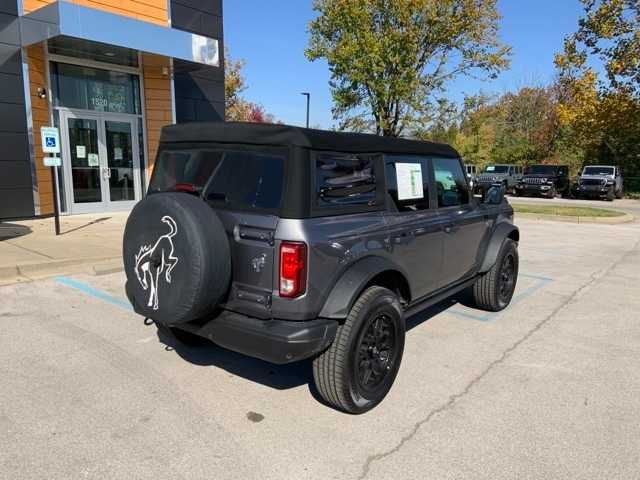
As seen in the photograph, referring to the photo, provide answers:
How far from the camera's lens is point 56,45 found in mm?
10750

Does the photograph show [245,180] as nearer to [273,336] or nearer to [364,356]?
[273,336]

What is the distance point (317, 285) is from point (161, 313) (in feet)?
3.28

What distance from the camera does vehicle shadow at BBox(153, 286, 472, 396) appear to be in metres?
3.69

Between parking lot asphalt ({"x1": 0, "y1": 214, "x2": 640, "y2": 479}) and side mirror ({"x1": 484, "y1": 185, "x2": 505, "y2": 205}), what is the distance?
1.24 metres

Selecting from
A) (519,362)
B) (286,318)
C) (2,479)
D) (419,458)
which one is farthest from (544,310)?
(2,479)

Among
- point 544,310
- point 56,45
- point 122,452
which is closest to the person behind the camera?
point 122,452

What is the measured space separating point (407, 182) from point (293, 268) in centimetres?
149

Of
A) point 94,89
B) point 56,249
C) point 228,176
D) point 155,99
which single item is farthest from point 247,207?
point 155,99

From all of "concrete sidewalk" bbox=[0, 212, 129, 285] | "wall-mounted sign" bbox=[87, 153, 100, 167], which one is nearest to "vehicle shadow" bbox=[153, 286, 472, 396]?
"concrete sidewalk" bbox=[0, 212, 129, 285]

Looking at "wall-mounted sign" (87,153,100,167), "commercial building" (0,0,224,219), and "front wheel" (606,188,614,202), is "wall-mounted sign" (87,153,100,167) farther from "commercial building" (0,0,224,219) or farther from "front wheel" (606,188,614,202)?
"front wheel" (606,188,614,202)

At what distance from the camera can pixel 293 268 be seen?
2.86 meters

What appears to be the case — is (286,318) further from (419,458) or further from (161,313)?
(419,458)

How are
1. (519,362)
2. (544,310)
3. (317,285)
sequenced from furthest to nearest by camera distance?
(544,310) → (519,362) → (317,285)

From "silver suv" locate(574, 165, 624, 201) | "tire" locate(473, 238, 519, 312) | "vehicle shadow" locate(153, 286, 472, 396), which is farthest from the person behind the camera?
"silver suv" locate(574, 165, 624, 201)
